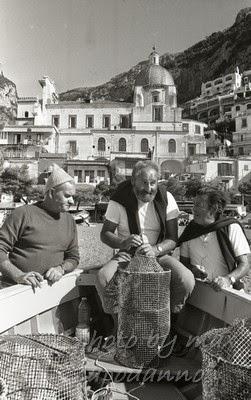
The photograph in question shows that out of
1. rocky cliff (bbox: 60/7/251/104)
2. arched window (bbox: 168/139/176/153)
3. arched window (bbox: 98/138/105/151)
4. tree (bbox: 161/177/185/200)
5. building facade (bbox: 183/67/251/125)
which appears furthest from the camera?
rocky cliff (bbox: 60/7/251/104)

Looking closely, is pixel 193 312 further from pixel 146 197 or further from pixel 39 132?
pixel 39 132

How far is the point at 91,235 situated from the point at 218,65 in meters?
109

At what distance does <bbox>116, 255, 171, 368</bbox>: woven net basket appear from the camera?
328cm

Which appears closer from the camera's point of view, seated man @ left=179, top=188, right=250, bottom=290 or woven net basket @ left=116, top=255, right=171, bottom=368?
woven net basket @ left=116, top=255, right=171, bottom=368

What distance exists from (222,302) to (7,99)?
83.7 metres

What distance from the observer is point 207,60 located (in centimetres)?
12850

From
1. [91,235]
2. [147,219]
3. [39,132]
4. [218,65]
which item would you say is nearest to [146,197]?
[147,219]

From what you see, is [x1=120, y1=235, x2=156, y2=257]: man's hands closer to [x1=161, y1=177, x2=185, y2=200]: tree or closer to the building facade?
[x1=161, y1=177, x2=185, y2=200]: tree

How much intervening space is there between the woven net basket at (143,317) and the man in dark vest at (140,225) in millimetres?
335

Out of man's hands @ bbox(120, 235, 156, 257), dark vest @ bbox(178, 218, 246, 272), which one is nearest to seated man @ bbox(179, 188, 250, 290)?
dark vest @ bbox(178, 218, 246, 272)

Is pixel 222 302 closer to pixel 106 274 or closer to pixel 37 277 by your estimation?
pixel 106 274

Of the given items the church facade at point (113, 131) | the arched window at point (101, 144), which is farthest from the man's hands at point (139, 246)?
the arched window at point (101, 144)

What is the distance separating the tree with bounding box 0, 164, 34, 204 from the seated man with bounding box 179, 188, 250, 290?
4098 cm

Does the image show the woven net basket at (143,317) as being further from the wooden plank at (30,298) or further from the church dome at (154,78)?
the church dome at (154,78)
